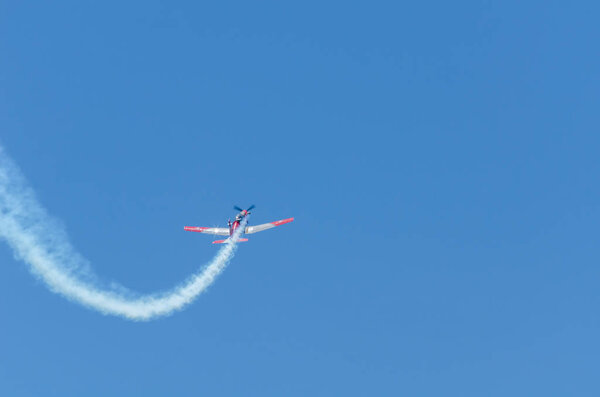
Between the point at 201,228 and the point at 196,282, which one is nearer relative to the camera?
the point at 196,282

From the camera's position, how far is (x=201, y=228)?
95.6 m

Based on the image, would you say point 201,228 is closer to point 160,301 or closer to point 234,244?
point 234,244

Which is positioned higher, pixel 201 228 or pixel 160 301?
pixel 201 228

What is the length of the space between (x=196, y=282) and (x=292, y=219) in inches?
748

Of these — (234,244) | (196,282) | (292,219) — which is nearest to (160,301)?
(196,282)

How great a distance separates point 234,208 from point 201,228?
944cm

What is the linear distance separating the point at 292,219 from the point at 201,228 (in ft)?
55.5

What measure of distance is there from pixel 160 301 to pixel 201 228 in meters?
15.6

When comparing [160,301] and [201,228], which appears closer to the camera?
[160,301]

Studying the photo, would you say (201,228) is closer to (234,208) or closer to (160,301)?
(234,208)

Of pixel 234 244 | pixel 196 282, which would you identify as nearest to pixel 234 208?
pixel 234 244

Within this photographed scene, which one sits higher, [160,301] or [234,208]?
[234,208]

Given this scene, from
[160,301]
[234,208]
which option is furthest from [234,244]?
[160,301]

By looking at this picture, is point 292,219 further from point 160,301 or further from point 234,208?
point 160,301
